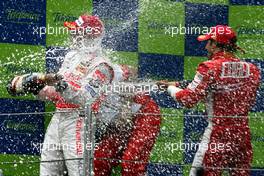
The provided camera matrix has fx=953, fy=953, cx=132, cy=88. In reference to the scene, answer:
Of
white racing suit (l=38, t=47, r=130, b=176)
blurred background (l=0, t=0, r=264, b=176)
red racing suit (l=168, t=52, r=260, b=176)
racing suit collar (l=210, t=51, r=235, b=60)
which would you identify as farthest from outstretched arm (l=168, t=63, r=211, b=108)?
blurred background (l=0, t=0, r=264, b=176)

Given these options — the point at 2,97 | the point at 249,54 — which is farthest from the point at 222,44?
the point at 2,97

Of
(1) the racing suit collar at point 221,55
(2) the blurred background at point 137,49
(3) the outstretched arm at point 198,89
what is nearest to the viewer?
(3) the outstretched arm at point 198,89

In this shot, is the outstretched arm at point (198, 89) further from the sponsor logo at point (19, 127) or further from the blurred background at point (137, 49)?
the sponsor logo at point (19, 127)

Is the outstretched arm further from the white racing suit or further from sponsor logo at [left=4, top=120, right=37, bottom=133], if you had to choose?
sponsor logo at [left=4, top=120, right=37, bottom=133]

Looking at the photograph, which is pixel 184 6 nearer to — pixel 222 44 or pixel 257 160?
pixel 222 44

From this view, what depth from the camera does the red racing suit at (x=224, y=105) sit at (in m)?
7.23

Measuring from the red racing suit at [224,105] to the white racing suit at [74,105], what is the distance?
611mm

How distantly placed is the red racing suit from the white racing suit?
61 centimetres

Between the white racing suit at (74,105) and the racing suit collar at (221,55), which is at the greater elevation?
the racing suit collar at (221,55)

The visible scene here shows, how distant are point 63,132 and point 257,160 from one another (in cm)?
173

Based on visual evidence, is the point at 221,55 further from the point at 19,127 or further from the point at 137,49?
the point at 19,127

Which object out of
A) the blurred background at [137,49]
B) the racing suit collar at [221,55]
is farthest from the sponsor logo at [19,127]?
the racing suit collar at [221,55]

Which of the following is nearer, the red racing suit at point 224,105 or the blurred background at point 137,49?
the red racing suit at point 224,105

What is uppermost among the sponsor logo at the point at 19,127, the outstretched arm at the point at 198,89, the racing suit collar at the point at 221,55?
the racing suit collar at the point at 221,55
